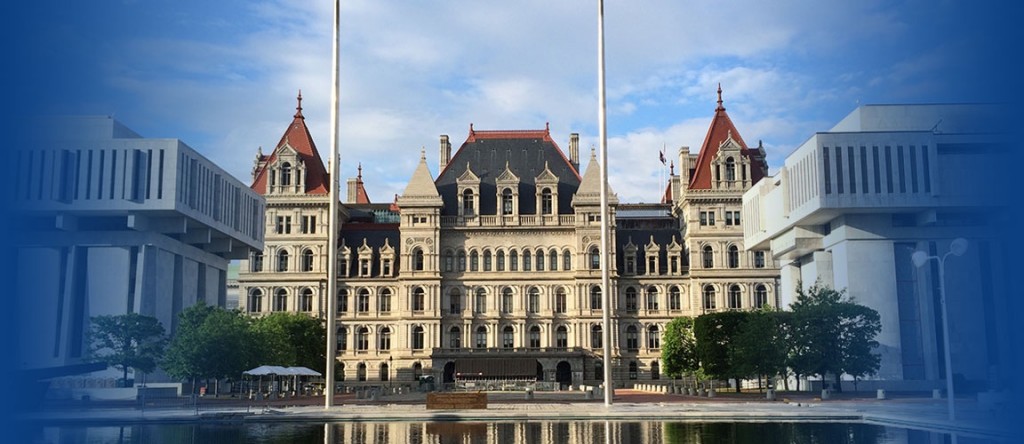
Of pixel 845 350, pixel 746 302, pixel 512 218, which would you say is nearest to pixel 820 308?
pixel 845 350

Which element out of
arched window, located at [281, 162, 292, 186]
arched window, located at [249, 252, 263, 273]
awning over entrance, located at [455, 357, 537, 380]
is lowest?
awning over entrance, located at [455, 357, 537, 380]

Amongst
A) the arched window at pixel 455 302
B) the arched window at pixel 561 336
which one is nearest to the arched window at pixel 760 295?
the arched window at pixel 561 336

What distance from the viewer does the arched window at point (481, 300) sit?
353 ft

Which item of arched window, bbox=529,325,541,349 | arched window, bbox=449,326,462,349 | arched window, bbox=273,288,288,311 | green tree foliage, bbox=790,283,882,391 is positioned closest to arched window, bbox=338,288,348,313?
arched window, bbox=273,288,288,311

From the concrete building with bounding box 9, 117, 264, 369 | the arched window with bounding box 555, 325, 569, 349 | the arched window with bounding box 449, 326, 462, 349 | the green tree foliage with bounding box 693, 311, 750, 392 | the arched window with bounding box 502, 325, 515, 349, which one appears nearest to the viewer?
the concrete building with bounding box 9, 117, 264, 369

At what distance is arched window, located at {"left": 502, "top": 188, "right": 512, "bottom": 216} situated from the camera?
10850 cm

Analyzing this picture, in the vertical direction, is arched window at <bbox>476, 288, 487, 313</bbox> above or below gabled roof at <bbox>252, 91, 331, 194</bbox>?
below

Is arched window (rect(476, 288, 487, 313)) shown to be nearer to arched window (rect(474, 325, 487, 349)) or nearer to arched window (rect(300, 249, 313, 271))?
arched window (rect(474, 325, 487, 349))

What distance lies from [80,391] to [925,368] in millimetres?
57695

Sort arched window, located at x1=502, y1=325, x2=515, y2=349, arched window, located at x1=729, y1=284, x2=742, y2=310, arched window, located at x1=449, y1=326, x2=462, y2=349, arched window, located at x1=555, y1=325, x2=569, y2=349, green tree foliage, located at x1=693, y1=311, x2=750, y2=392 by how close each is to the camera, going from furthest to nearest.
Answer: arched window, located at x1=502, y1=325, x2=515, y2=349 → arched window, located at x1=449, y1=326, x2=462, y2=349 → arched window, located at x1=555, y1=325, x2=569, y2=349 → arched window, located at x1=729, y1=284, x2=742, y2=310 → green tree foliage, located at x1=693, y1=311, x2=750, y2=392

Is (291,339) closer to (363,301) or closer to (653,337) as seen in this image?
(363,301)

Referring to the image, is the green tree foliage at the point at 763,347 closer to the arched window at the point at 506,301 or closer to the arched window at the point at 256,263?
the arched window at the point at 506,301

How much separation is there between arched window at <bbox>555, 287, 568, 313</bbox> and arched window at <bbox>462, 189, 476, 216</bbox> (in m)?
13.0

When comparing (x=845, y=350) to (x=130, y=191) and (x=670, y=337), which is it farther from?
(x=130, y=191)
